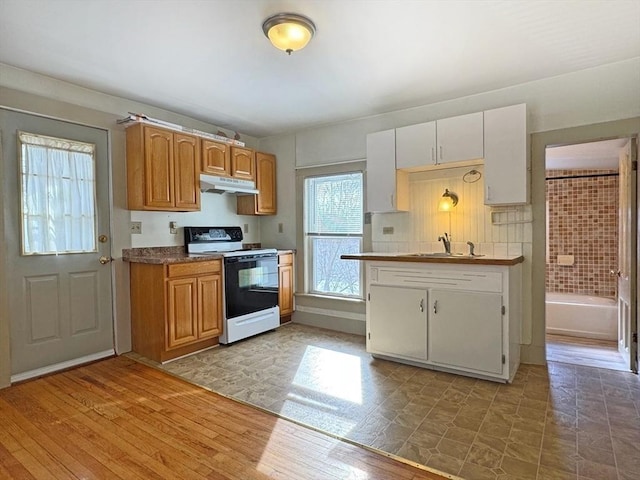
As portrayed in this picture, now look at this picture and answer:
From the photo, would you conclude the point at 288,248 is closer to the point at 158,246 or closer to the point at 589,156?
the point at 158,246

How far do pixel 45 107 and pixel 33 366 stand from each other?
2122 millimetres

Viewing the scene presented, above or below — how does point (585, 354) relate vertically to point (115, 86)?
below

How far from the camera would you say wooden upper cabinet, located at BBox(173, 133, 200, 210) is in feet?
11.9

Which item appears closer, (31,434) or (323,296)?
(31,434)

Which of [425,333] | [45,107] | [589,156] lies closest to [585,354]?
[425,333]

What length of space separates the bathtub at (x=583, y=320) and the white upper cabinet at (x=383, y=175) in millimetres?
2400

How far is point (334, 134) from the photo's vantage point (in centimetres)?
434

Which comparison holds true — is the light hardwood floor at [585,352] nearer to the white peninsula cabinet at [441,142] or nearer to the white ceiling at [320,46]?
the white peninsula cabinet at [441,142]

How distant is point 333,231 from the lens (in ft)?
14.7

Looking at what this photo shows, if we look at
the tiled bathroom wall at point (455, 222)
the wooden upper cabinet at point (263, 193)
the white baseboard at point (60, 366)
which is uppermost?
the wooden upper cabinet at point (263, 193)

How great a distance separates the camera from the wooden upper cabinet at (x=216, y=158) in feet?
12.7

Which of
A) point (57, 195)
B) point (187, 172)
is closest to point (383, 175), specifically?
point (187, 172)

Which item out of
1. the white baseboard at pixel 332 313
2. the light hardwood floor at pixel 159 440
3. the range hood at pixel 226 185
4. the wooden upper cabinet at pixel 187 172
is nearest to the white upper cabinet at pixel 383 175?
the white baseboard at pixel 332 313

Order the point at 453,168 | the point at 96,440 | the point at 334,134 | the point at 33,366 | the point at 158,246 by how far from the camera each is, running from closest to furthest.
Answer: the point at 96,440 → the point at 33,366 → the point at 453,168 → the point at 158,246 → the point at 334,134
